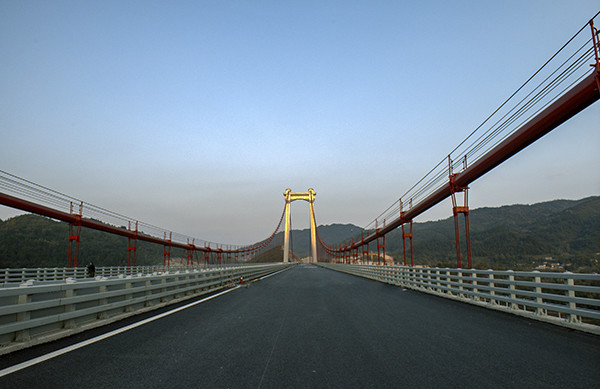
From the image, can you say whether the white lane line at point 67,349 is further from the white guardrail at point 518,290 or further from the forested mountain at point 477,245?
the forested mountain at point 477,245

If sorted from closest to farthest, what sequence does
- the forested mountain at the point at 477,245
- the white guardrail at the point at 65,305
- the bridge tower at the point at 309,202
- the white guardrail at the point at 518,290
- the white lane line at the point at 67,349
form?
1. the white lane line at the point at 67,349
2. the white guardrail at the point at 65,305
3. the white guardrail at the point at 518,290
4. the forested mountain at the point at 477,245
5. the bridge tower at the point at 309,202

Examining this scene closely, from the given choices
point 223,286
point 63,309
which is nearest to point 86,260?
point 223,286

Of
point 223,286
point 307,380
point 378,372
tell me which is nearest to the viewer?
point 307,380

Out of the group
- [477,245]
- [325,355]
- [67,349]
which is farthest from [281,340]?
[477,245]

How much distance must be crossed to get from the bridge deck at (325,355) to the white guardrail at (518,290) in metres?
0.47

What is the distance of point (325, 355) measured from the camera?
5273 mm

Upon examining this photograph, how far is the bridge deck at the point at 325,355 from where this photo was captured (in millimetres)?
4158

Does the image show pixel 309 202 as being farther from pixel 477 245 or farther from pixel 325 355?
Result: pixel 325 355

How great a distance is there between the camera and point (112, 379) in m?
4.19

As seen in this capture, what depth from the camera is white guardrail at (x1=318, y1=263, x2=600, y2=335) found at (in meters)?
7.39

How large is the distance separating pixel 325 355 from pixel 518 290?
6.77 metres

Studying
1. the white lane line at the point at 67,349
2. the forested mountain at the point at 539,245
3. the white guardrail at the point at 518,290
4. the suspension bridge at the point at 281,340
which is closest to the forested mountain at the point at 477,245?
the forested mountain at the point at 539,245

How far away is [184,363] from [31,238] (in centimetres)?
9902

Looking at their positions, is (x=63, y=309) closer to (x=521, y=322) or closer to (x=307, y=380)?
(x=307, y=380)
